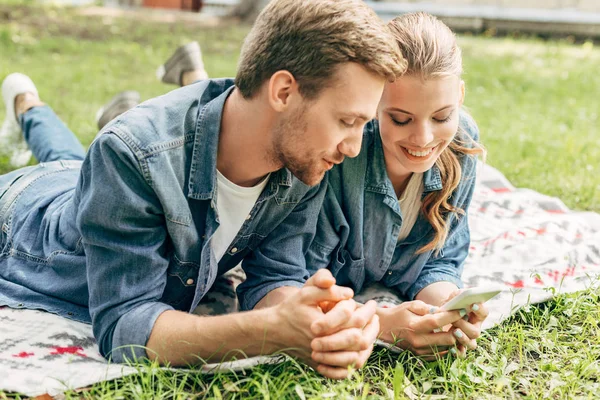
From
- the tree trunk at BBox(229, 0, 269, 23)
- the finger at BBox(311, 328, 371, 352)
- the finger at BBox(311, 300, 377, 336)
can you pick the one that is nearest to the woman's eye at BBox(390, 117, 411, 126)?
the finger at BBox(311, 300, 377, 336)

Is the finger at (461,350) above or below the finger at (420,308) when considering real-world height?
below

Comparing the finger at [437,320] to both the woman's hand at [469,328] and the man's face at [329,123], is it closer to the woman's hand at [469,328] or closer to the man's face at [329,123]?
the woman's hand at [469,328]

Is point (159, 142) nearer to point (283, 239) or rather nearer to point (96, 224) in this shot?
point (96, 224)

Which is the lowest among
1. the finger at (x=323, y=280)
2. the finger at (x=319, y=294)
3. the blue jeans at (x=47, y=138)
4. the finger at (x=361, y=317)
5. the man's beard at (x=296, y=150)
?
the blue jeans at (x=47, y=138)

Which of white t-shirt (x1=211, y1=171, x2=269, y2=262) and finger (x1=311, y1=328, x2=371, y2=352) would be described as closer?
finger (x1=311, y1=328, x2=371, y2=352)

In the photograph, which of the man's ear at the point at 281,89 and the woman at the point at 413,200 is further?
the woman at the point at 413,200

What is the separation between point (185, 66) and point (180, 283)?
2.32 meters

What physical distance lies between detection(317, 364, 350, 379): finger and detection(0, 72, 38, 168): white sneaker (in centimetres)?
300

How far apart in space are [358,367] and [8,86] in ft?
10.4

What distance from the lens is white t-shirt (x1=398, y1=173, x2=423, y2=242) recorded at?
10.0ft

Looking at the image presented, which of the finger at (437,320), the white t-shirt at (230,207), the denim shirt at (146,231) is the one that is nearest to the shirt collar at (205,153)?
the denim shirt at (146,231)

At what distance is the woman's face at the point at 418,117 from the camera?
2695mm

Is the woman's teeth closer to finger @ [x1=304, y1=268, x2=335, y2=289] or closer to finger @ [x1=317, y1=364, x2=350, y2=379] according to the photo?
finger @ [x1=304, y1=268, x2=335, y2=289]

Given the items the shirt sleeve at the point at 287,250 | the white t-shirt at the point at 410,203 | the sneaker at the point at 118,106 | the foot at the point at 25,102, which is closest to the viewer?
the shirt sleeve at the point at 287,250
